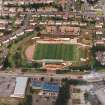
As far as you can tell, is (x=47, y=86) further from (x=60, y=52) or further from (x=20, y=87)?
(x=60, y=52)

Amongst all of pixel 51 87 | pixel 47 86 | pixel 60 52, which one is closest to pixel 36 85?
pixel 47 86

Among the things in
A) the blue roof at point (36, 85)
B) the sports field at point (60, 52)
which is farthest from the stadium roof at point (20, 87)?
the sports field at point (60, 52)

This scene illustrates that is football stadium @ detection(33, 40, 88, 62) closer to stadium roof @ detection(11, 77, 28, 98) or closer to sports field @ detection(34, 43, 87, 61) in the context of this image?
sports field @ detection(34, 43, 87, 61)

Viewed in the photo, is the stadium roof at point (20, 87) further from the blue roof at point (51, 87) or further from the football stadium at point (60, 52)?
the football stadium at point (60, 52)

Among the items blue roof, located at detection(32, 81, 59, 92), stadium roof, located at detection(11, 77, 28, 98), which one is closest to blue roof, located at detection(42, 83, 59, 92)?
blue roof, located at detection(32, 81, 59, 92)

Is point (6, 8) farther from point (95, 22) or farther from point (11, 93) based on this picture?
point (11, 93)

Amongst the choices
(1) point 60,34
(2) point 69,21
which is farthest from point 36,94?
(2) point 69,21
